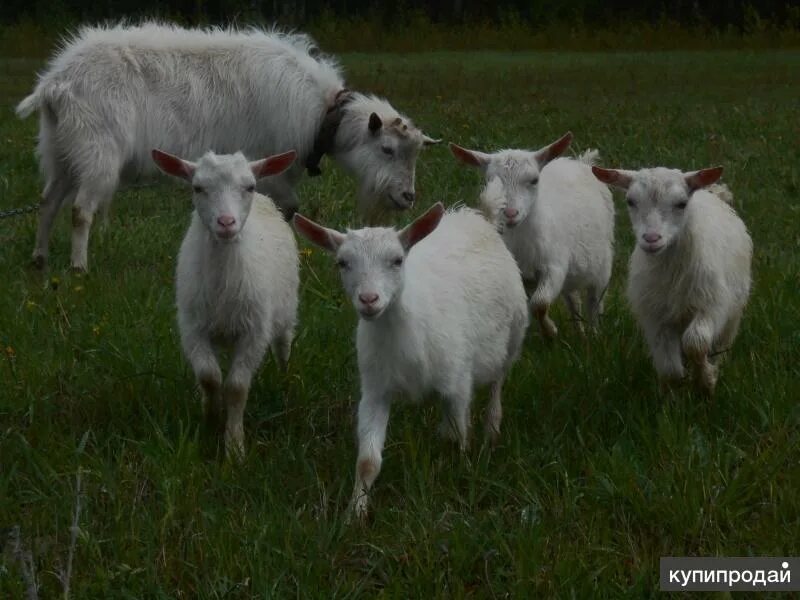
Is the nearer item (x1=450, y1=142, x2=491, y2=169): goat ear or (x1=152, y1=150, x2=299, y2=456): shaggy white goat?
(x1=152, y1=150, x2=299, y2=456): shaggy white goat

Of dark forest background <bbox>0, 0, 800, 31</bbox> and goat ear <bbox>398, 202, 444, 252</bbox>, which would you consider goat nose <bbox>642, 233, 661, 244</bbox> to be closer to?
goat ear <bbox>398, 202, 444, 252</bbox>

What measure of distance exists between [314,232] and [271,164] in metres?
0.90

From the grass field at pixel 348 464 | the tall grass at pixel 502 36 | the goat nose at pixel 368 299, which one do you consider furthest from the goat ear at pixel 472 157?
the tall grass at pixel 502 36

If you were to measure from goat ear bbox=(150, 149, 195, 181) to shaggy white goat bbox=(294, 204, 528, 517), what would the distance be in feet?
2.58

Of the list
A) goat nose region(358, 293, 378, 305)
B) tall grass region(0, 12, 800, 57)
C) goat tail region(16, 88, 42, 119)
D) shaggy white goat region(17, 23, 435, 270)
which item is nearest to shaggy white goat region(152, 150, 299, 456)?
goat nose region(358, 293, 378, 305)

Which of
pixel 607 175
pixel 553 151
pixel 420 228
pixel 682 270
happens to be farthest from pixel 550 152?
pixel 420 228

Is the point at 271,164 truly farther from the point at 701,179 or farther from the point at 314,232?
the point at 701,179

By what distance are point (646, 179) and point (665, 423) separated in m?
1.19

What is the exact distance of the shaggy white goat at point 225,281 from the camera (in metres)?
4.94

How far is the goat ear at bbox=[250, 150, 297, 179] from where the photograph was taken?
5262 mm

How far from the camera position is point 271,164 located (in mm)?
5312

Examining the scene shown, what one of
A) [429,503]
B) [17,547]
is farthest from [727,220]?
[17,547]

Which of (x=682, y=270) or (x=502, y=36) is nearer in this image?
(x=682, y=270)

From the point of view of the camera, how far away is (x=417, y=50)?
1117 inches
